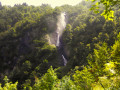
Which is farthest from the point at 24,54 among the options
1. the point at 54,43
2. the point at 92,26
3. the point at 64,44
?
the point at 92,26

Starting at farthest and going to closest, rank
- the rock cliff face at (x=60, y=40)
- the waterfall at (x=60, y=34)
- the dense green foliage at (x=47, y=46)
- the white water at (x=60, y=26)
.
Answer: the white water at (x=60, y=26) < the waterfall at (x=60, y=34) < the rock cliff face at (x=60, y=40) < the dense green foliage at (x=47, y=46)

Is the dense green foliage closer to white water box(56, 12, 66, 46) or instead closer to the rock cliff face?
the rock cliff face

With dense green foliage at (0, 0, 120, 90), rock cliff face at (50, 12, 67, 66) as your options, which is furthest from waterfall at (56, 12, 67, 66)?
dense green foliage at (0, 0, 120, 90)

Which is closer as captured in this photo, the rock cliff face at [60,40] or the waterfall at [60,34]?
the rock cliff face at [60,40]

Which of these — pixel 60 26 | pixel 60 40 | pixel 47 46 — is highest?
pixel 60 26

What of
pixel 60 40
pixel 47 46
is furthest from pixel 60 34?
pixel 47 46

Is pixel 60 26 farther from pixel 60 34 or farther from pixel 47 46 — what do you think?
pixel 47 46

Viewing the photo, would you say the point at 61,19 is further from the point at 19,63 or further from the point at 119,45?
the point at 119,45

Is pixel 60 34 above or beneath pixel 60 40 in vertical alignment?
above

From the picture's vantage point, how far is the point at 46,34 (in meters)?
56.4

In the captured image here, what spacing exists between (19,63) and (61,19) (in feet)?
120

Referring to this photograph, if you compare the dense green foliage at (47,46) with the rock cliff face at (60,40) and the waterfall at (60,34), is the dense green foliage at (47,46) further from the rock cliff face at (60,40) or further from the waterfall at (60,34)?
the waterfall at (60,34)

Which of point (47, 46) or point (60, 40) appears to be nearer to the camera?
point (47, 46)

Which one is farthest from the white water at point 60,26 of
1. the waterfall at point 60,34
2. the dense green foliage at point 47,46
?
the dense green foliage at point 47,46
